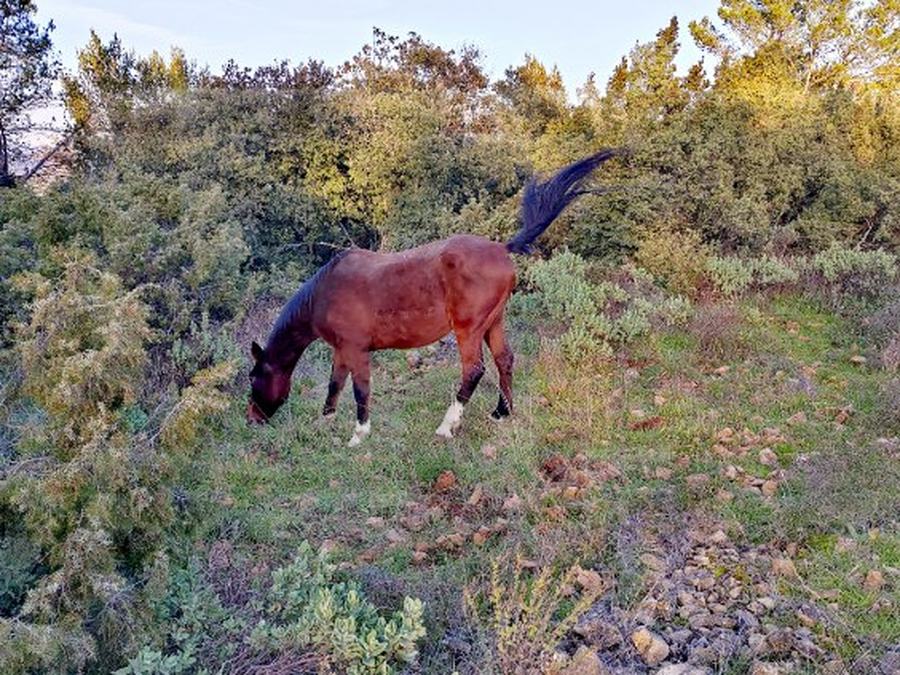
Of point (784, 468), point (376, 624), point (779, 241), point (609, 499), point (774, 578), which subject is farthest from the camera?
point (779, 241)

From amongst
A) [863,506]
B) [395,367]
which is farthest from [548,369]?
[863,506]

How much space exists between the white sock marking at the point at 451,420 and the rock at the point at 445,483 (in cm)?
70

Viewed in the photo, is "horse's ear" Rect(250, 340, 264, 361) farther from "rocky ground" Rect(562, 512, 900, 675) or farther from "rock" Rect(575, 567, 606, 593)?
"rocky ground" Rect(562, 512, 900, 675)

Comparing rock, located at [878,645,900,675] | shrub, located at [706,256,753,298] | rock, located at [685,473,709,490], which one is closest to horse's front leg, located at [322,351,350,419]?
rock, located at [685,473,709,490]

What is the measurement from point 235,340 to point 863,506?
541 centimetres

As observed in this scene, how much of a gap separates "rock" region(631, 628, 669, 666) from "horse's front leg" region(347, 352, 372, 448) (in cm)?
278

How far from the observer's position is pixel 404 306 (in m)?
5.07

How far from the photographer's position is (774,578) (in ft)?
9.49

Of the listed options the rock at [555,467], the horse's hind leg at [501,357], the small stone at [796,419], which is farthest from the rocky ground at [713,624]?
the horse's hind leg at [501,357]

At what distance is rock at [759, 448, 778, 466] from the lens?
416cm

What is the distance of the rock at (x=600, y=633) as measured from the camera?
102 inches

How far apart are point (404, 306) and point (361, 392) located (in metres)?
0.73

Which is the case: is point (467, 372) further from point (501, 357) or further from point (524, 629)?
point (524, 629)

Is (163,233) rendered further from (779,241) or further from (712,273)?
(779,241)
